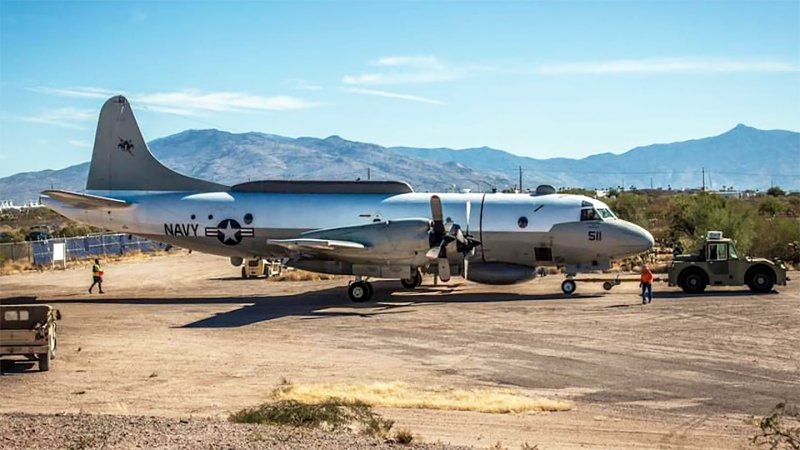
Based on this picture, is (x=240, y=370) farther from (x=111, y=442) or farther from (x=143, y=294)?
(x=143, y=294)

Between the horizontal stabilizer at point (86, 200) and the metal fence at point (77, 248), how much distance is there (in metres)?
11.2

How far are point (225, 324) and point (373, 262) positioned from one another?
734 centimetres

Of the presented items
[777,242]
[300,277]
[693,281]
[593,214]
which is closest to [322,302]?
[593,214]

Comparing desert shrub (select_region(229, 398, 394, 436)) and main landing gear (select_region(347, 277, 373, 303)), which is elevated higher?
main landing gear (select_region(347, 277, 373, 303))

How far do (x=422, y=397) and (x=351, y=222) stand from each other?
18359 millimetres

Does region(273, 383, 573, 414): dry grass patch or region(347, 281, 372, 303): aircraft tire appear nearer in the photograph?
region(273, 383, 573, 414): dry grass patch

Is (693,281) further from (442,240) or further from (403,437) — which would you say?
(403,437)

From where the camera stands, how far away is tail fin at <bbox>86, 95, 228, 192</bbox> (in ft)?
124

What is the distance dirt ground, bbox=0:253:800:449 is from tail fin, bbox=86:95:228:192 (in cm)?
489

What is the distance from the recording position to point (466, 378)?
746 inches

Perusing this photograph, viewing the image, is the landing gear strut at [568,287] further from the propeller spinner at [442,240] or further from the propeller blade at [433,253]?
the propeller blade at [433,253]

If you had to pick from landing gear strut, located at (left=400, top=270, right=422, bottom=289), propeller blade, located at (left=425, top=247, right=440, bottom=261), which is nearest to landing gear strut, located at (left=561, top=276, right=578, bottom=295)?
propeller blade, located at (left=425, top=247, right=440, bottom=261)

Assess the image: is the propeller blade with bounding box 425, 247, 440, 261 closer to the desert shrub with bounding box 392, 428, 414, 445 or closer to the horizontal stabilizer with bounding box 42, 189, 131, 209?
the horizontal stabilizer with bounding box 42, 189, 131, 209

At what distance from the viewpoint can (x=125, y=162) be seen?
38.0 m
